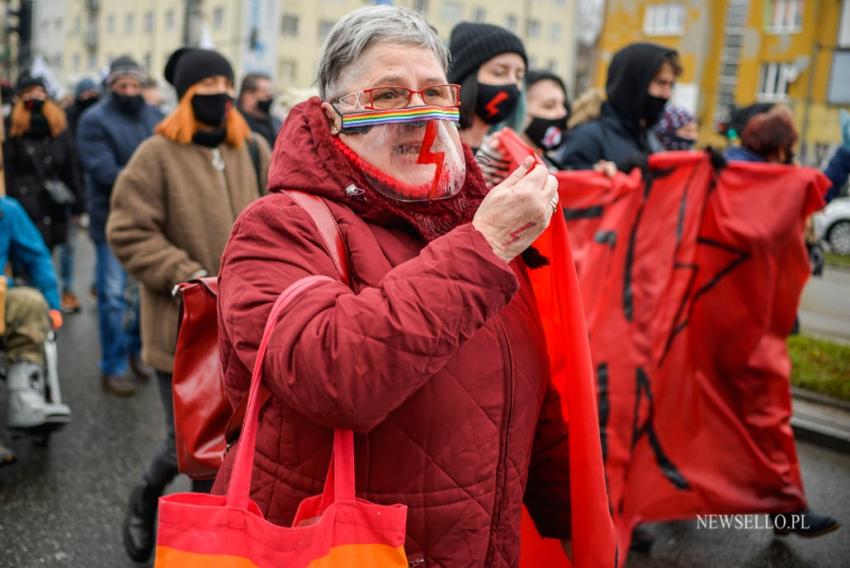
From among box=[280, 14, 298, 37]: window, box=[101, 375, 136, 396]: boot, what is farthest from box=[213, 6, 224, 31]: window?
box=[101, 375, 136, 396]: boot

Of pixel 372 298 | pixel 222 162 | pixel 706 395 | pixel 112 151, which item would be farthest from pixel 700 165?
pixel 112 151

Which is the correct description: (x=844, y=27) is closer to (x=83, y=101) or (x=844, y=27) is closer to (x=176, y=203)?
(x=83, y=101)

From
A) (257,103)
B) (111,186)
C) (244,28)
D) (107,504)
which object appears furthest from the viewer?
(244,28)

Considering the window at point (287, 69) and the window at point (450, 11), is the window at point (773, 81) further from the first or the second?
the window at point (287, 69)

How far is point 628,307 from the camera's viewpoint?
144 inches

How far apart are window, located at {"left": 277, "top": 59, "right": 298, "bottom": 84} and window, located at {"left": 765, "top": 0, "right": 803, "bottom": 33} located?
88.1ft

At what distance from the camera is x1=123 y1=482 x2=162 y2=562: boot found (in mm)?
3482

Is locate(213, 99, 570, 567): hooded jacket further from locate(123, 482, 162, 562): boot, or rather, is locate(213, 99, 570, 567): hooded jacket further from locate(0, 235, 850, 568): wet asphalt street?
locate(0, 235, 850, 568): wet asphalt street

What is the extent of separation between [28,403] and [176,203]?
150 cm

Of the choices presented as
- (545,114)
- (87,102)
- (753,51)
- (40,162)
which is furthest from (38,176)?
(753,51)

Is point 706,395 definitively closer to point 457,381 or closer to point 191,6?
point 457,381

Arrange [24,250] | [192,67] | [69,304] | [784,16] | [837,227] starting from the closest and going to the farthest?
[192,67], [24,250], [69,304], [837,227], [784,16]

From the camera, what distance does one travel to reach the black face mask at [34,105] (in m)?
7.70

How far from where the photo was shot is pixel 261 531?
141cm
